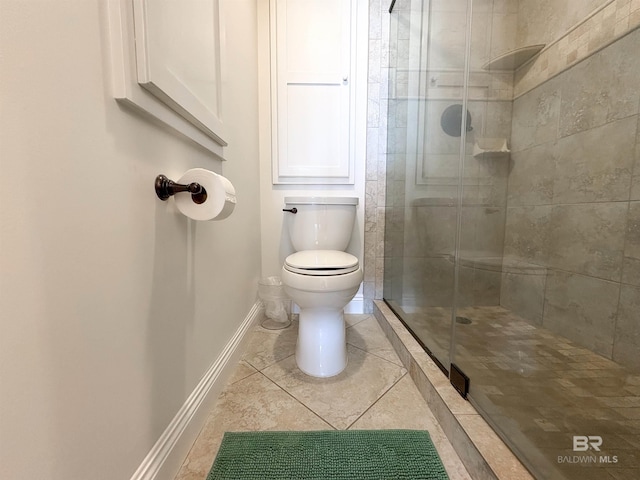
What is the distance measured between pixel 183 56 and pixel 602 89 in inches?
47.7

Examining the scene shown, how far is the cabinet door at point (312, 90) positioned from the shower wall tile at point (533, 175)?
0.86m

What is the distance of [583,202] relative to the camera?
0.89 meters

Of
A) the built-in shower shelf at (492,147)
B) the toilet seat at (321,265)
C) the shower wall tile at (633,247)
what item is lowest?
the toilet seat at (321,265)

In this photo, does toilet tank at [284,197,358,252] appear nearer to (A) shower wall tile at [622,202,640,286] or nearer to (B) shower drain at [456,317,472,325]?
(B) shower drain at [456,317,472,325]

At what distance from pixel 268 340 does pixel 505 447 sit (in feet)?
3.29

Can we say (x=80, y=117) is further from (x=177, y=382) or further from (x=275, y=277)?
(x=275, y=277)

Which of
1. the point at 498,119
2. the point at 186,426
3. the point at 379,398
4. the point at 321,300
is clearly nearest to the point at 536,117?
the point at 498,119

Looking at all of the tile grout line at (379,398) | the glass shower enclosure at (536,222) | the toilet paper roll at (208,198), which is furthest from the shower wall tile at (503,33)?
the tile grout line at (379,398)

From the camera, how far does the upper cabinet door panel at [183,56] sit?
52 cm

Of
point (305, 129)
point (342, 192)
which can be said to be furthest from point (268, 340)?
point (305, 129)

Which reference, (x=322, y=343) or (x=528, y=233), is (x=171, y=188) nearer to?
(x=322, y=343)

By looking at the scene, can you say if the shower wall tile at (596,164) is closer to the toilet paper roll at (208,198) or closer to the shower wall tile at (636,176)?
the shower wall tile at (636,176)

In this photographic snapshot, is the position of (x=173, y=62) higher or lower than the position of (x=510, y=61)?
lower

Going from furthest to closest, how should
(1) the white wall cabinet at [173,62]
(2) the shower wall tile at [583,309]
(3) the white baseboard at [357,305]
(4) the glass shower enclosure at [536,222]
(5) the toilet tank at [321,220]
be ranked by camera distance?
(3) the white baseboard at [357,305] < (5) the toilet tank at [321,220] < (2) the shower wall tile at [583,309] < (4) the glass shower enclosure at [536,222] < (1) the white wall cabinet at [173,62]
